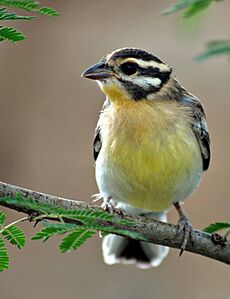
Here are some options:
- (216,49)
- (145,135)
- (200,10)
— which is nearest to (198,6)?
(200,10)

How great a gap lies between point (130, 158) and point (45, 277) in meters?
4.57

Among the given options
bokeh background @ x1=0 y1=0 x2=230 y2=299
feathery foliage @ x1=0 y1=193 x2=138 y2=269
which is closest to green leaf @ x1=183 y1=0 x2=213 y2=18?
feathery foliage @ x1=0 y1=193 x2=138 y2=269

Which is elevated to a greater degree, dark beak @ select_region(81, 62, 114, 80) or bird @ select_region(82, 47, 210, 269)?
dark beak @ select_region(81, 62, 114, 80)

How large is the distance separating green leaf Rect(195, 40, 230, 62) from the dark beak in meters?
1.07

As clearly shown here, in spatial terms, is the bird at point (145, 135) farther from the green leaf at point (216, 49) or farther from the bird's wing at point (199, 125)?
the green leaf at point (216, 49)

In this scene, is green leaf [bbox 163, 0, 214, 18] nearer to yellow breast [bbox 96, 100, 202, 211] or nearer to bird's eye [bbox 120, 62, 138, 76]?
bird's eye [bbox 120, 62, 138, 76]

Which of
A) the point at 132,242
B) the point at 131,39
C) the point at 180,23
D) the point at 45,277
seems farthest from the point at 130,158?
the point at 131,39

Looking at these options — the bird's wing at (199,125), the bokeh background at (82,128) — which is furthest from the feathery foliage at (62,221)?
the bokeh background at (82,128)

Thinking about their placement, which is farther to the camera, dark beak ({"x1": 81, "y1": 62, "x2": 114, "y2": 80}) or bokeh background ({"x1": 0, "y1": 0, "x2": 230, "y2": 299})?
bokeh background ({"x1": 0, "y1": 0, "x2": 230, "y2": 299})

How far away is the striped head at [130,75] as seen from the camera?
4.93 meters

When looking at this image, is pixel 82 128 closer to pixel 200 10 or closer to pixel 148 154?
pixel 148 154

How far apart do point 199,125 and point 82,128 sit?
15.0 feet

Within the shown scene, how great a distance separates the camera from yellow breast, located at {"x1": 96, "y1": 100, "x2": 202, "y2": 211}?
4984 millimetres

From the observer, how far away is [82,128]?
32.4ft
